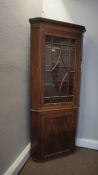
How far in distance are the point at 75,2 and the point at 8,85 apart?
149cm

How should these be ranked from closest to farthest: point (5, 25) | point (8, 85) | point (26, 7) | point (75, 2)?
point (5, 25), point (8, 85), point (26, 7), point (75, 2)

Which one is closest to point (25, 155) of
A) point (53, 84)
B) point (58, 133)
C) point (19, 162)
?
point (19, 162)

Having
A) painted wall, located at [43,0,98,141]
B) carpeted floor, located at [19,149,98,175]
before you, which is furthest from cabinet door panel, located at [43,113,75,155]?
painted wall, located at [43,0,98,141]

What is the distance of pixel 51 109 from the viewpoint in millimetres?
2248

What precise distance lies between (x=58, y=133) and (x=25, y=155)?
1.59 ft

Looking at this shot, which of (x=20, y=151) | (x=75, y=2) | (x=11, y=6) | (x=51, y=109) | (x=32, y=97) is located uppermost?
(x=75, y=2)

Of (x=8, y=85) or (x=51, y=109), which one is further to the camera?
(x=51, y=109)

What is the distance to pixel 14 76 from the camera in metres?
1.97

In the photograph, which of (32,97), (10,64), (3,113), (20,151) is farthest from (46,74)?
(20,151)

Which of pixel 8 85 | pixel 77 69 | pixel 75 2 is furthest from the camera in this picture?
pixel 75 2

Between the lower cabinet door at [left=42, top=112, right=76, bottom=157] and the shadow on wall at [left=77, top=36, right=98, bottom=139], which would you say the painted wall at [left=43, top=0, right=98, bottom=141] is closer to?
the shadow on wall at [left=77, top=36, right=98, bottom=139]

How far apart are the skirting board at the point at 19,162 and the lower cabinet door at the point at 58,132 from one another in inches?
9.2

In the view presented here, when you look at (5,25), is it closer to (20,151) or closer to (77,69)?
(77,69)

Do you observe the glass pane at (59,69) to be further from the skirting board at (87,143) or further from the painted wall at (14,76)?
the skirting board at (87,143)
